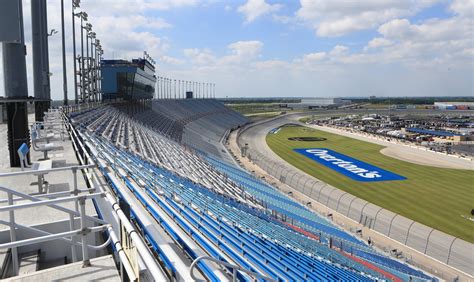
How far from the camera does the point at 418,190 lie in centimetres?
3091

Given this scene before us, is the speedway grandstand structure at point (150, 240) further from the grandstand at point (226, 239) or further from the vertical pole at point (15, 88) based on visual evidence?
the vertical pole at point (15, 88)

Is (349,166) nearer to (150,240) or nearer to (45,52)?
(45,52)

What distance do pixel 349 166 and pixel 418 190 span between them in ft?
35.9

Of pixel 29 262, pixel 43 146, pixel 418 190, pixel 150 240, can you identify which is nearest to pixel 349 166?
pixel 418 190

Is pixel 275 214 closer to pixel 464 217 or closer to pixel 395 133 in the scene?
pixel 464 217

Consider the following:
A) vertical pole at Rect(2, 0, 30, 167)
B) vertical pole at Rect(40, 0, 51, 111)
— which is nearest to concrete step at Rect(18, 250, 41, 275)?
A: vertical pole at Rect(2, 0, 30, 167)

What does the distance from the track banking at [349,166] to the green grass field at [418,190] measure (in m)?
1.15

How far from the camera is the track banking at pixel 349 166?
35938 mm

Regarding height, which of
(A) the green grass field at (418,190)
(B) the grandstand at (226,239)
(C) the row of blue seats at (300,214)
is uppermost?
(B) the grandstand at (226,239)

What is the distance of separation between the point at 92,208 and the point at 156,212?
1131 millimetres

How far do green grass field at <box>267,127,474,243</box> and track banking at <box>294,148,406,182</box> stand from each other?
115 cm

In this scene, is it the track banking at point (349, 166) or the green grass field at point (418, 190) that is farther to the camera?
the track banking at point (349, 166)

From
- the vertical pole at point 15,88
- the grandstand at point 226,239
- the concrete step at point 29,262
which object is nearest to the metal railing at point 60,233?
the concrete step at point 29,262

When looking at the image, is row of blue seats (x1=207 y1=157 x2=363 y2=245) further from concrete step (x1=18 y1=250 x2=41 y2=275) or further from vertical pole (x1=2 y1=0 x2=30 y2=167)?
concrete step (x1=18 y1=250 x2=41 y2=275)
